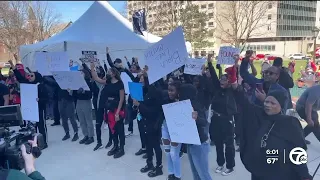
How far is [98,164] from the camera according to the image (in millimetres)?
5035

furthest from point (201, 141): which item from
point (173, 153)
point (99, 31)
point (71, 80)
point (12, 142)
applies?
point (99, 31)

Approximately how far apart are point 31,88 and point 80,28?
472cm

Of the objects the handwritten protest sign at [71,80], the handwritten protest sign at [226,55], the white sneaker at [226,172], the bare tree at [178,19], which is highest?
the bare tree at [178,19]

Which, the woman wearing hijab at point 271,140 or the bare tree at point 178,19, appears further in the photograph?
the bare tree at point 178,19

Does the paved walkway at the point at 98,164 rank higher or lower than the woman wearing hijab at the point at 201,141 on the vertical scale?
lower

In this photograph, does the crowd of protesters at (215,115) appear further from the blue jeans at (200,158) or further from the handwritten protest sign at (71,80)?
the handwritten protest sign at (71,80)

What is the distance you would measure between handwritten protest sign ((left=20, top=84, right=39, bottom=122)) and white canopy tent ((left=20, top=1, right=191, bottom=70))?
143 inches

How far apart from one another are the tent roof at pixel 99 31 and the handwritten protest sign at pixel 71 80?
3261mm

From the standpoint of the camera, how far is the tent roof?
29.9 ft

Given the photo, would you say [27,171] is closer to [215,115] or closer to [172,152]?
[172,152]

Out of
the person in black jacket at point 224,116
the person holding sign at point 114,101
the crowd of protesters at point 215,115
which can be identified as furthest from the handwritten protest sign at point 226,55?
the person holding sign at point 114,101

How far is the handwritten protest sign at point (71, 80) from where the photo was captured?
5.67 m

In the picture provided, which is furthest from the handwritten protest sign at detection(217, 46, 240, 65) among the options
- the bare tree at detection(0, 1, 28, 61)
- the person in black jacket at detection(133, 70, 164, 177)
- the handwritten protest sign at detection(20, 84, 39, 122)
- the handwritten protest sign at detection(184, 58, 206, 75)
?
the bare tree at detection(0, 1, 28, 61)

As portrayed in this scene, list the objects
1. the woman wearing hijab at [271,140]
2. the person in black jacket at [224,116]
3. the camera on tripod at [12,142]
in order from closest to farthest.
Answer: the camera on tripod at [12,142] → the woman wearing hijab at [271,140] → the person in black jacket at [224,116]
